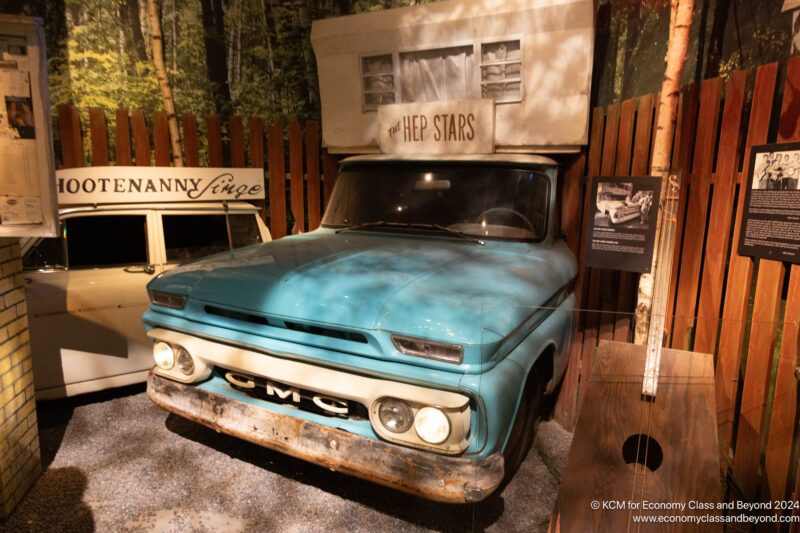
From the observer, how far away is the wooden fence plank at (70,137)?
5.04m

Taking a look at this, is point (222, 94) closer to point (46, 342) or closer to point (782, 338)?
point (46, 342)

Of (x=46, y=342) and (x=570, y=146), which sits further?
(x=570, y=146)

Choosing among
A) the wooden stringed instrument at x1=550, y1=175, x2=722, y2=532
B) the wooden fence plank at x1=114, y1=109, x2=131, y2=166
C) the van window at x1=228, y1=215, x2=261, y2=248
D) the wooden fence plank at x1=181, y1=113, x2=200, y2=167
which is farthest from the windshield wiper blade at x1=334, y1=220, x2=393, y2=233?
the wooden fence plank at x1=114, y1=109, x2=131, y2=166

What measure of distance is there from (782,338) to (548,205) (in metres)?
1.69

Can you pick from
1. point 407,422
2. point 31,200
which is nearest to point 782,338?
point 407,422

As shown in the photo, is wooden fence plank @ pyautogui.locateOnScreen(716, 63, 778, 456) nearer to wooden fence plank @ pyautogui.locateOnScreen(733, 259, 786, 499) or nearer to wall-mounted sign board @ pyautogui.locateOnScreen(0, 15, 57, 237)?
wooden fence plank @ pyautogui.locateOnScreen(733, 259, 786, 499)

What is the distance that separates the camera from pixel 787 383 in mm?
1951

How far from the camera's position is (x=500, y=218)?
3.14 meters

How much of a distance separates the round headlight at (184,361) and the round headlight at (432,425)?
56.2 inches

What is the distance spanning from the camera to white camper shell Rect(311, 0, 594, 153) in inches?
142

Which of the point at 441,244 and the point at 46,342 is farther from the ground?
the point at 441,244

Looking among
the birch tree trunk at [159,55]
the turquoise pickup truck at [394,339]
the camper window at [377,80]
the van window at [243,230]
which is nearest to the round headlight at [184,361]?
the turquoise pickup truck at [394,339]

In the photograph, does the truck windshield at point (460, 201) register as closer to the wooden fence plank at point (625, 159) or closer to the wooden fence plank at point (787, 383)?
the wooden fence plank at point (625, 159)

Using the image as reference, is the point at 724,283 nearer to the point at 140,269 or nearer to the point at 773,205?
the point at 773,205
